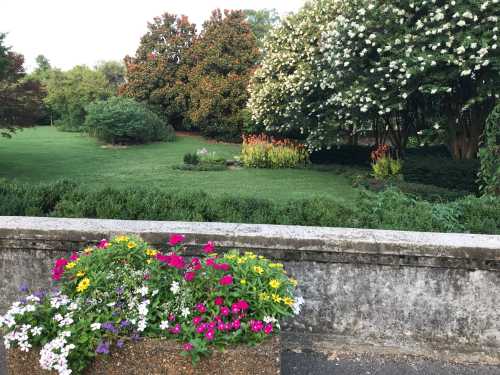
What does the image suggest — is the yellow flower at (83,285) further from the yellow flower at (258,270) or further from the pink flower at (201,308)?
the yellow flower at (258,270)

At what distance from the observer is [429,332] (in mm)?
2920

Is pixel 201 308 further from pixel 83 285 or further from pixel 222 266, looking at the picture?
pixel 83 285

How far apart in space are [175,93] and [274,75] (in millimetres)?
12311

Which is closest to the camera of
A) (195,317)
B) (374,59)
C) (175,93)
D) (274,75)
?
(195,317)

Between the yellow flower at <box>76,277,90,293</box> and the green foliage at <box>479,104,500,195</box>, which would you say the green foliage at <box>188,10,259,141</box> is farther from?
the yellow flower at <box>76,277,90,293</box>

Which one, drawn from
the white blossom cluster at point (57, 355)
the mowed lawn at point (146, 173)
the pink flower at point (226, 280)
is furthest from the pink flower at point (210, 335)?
the mowed lawn at point (146, 173)

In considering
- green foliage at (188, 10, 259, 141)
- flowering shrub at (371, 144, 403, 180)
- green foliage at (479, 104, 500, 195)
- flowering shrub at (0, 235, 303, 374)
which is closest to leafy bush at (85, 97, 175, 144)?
green foliage at (188, 10, 259, 141)

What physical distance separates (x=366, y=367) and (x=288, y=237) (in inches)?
37.0

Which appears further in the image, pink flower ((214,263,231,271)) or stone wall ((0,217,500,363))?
stone wall ((0,217,500,363))

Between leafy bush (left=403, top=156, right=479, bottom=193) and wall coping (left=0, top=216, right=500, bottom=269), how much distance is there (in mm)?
8299

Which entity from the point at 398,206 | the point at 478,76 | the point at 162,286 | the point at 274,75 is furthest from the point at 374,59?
the point at 162,286

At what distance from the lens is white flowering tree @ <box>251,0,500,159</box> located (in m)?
9.68

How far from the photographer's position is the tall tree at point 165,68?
1141 inches

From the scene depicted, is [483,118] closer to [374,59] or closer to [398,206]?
[374,59]
